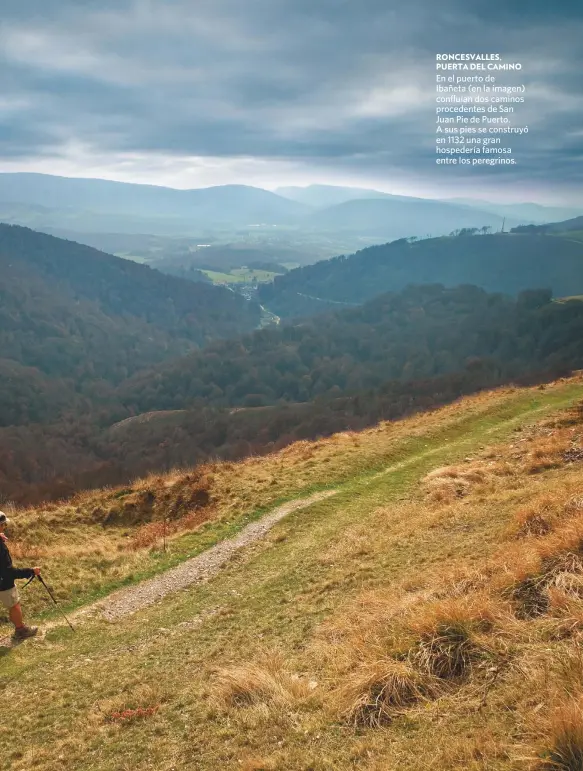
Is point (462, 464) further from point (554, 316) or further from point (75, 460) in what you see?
point (554, 316)

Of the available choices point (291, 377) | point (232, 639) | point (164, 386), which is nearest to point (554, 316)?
point (291, 377)

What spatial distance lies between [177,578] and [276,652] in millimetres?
7626

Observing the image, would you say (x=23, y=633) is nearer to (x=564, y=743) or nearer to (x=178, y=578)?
(x=178, y=578)

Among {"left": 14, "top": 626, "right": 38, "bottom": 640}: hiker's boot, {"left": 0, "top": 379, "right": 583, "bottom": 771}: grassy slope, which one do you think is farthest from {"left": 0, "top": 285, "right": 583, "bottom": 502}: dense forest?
{"left": 14, "top": 626, "right": 38, "bottom": 640}: hiker's boot

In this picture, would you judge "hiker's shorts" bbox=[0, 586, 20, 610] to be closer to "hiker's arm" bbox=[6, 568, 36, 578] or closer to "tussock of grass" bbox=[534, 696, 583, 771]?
"hiker's arm" bbox=[6, 568, 36, 578]

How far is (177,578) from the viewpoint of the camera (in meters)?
16.4

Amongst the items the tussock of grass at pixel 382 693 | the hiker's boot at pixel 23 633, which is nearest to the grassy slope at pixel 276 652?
the tussock of grass at pixel 382 693

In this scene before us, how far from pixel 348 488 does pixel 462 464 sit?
511 cm

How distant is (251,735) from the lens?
22.8ft

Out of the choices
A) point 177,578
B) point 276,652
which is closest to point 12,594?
point 177,578

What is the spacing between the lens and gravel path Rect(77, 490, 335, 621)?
48.9 ft

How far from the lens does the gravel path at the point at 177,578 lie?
14898 millimetres

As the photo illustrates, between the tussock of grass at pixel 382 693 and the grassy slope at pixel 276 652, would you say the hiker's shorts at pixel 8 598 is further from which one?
the tussock of grass at pixel 382 693

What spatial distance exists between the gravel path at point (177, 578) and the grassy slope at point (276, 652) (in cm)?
64
